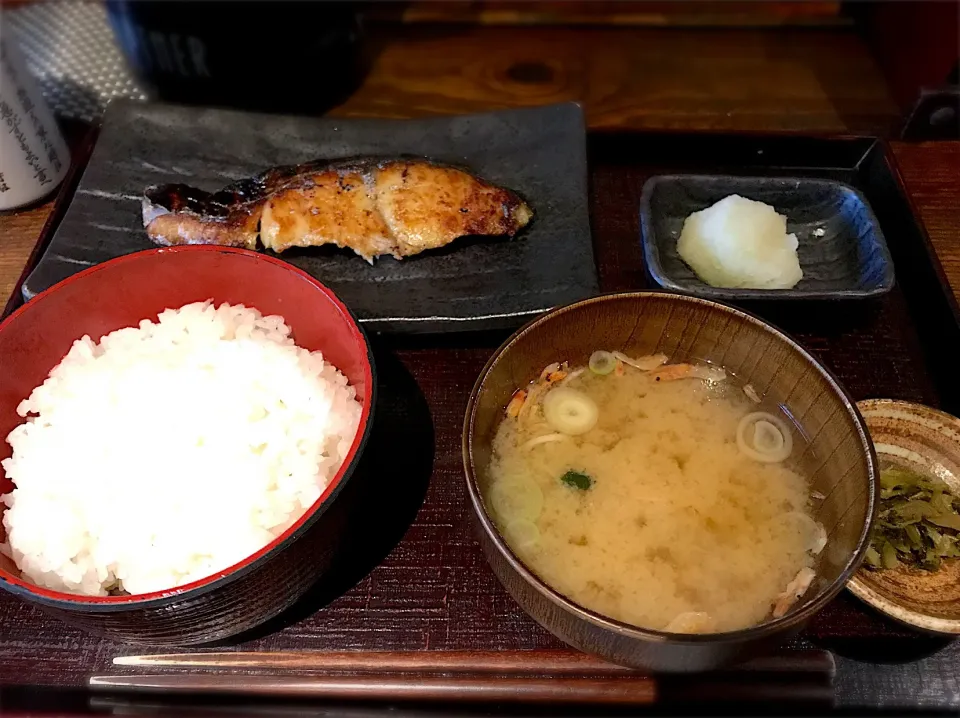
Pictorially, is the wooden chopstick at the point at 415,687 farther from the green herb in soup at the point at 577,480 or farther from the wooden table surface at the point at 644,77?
the wooden table surface at the point at 644,77

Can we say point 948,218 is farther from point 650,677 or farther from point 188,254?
point 188,254

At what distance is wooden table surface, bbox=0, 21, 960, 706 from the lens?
2926 millimetres

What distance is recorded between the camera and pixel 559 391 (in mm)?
1706

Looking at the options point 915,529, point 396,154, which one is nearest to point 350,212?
point 396,154

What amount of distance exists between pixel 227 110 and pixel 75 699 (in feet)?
6.41

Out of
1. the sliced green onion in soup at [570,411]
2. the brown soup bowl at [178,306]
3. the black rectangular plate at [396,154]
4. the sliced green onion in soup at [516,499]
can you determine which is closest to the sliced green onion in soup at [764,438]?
the sliced green onion in soup at [570,411]

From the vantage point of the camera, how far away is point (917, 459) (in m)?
1.72

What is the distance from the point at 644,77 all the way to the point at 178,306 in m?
2.21

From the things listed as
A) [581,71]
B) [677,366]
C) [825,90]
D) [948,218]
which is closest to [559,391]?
[677,366]

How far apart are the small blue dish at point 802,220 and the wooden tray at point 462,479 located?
0.12 meters

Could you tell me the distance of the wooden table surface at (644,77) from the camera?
2926 mm

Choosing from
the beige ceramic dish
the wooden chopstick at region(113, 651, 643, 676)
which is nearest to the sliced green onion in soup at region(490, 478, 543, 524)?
the wooden chopstick at region(113, 651, 643, 676)

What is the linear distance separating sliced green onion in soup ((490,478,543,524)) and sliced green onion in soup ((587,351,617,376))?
1.14 ft

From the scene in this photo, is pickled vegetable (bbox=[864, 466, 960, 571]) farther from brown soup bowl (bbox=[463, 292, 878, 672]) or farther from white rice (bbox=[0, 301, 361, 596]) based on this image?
white rice (bbox=[0, 301, 361, 596])
